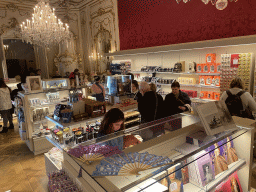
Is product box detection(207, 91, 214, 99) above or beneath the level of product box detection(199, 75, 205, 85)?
beneath

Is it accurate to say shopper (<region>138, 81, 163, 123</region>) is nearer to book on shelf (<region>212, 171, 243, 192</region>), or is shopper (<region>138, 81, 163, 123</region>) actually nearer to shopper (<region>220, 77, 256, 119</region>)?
shopper (<region>220, 77, 256, 119</region>)

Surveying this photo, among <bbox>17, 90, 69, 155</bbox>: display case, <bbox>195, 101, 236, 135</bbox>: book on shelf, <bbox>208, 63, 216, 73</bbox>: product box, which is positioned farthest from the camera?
<bbox>208, 63, 216, 73</bbox>: product box

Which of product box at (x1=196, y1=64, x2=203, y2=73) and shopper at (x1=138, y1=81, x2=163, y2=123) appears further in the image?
product box at (x1=196, y1=64, x2=203, y2=73)

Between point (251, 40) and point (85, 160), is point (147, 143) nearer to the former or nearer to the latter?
point (85, 160)

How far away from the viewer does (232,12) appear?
4.58 meters

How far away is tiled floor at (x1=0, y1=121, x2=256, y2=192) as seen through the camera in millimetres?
3242

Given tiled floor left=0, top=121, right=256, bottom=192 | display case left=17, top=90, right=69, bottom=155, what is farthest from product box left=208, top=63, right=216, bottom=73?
display case left=17, top=90, right=69, bottom=155

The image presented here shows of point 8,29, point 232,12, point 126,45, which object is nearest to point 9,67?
point 8,29

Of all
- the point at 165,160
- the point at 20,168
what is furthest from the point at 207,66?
the point at 20,168

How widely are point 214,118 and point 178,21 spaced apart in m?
4.91

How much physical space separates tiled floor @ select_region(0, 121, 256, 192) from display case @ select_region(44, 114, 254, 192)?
166cm

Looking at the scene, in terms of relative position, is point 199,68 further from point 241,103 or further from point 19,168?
point 19,168

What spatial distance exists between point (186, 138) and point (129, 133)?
48 centimetres

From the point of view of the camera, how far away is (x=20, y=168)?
12.6 feet
